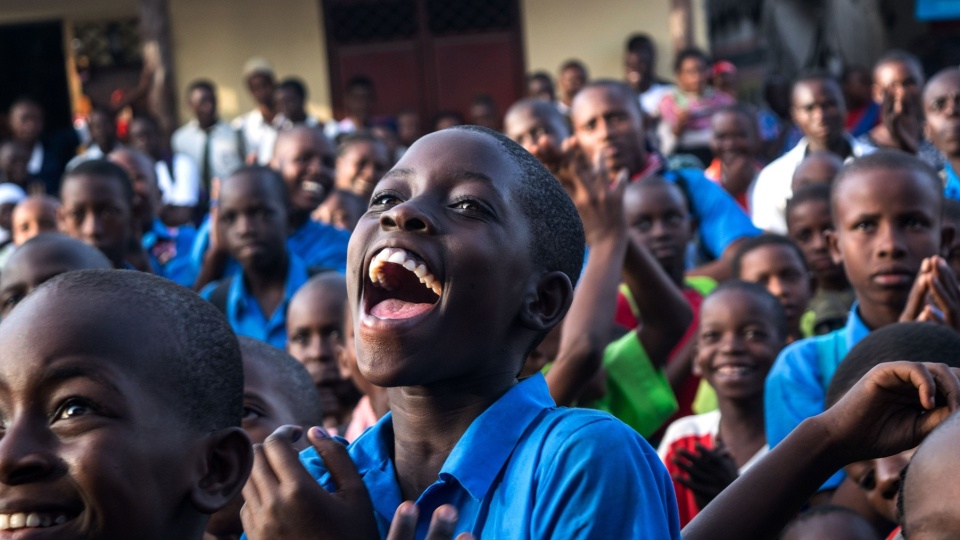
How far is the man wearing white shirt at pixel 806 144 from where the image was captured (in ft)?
19.9

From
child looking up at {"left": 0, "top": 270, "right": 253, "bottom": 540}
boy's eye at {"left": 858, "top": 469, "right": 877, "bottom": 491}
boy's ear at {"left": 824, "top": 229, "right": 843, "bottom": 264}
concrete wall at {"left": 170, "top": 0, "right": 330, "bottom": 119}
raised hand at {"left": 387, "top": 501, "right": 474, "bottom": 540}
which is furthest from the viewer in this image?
concrete wall at {"left": 170, "top": 0, "right": 330, "bottom": 119}

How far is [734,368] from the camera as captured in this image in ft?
12.4

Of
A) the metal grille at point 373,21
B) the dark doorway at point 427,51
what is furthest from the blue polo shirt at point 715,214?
the metal grille at point 373,21

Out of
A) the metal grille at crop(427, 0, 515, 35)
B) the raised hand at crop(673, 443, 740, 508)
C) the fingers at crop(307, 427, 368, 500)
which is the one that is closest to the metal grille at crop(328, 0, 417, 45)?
the metal grille at crop(427, 0, 515, 35)

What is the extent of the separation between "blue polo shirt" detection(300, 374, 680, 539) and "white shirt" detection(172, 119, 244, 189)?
7483 millimetres

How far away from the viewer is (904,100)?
19.2ft

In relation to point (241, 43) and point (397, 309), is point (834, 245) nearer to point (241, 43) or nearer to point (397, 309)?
point (397, 309)

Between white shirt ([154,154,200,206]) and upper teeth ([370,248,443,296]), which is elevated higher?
upper teeth ([370,248,443,296])

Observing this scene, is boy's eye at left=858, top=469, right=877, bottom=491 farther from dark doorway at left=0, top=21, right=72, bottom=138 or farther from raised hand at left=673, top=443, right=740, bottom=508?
dark doorway at left=0, top=21, right=72, bottom=138

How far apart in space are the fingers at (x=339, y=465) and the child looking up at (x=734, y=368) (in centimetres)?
182

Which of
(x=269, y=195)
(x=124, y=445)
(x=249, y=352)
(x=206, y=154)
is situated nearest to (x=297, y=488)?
(x=124, y=445)

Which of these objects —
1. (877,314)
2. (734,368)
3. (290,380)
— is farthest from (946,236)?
(290,380)

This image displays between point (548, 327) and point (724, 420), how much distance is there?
193 centimetres

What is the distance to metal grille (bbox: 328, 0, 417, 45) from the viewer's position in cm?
1112
